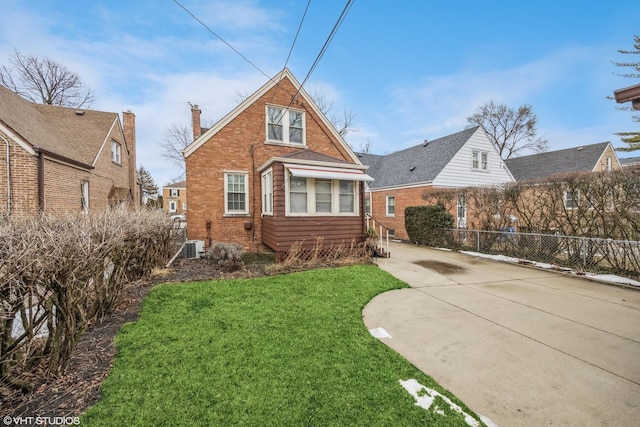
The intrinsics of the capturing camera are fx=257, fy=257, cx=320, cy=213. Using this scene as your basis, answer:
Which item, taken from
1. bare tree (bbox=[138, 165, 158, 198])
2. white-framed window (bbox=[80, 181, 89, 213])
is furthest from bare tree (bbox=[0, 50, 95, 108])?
bare tree (bbox=[138, 165, 158, 198])

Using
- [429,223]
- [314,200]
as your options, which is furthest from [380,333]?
[429,223]

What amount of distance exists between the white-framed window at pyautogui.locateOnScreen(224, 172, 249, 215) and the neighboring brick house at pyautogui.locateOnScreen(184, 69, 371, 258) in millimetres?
42

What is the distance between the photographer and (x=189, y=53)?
8211 mm

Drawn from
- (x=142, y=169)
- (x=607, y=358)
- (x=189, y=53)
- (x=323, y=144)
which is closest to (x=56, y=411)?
(x=607, y=358)

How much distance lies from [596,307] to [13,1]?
57.6ft

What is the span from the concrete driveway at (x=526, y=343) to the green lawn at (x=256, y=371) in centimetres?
47

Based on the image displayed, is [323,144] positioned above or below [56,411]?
above

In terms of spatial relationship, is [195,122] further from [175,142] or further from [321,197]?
[175,142]

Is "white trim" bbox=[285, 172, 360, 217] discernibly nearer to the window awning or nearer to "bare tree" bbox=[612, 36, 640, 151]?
the window awning

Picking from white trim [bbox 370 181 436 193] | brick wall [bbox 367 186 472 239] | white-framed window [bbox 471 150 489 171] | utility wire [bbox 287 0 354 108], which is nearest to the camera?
utility wire [bbox 287 0 354 108]

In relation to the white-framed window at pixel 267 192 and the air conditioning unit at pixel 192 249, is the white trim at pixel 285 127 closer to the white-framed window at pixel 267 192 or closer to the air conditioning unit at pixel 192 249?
the white-framed window at pixel 267 192

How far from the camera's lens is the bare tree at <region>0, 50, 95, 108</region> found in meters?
21.4

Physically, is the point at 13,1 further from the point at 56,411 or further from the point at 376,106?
the point at 376,106

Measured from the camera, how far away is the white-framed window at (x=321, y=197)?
9102 millimetres
